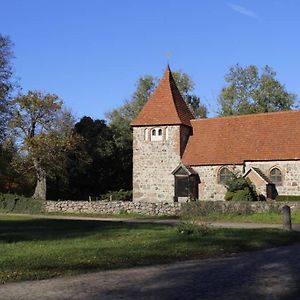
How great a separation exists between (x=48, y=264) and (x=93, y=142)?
163 ft

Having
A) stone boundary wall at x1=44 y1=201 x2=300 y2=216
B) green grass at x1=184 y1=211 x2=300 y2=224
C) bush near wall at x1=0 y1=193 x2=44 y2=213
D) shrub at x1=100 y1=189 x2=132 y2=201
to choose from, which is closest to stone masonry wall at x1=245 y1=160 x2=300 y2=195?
stone boundary wall at x1=44 y1=201 x2=300 y2=216

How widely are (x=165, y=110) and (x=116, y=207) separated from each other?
12.9 m

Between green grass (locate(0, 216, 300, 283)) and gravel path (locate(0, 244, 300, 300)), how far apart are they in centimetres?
90

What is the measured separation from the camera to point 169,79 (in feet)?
167

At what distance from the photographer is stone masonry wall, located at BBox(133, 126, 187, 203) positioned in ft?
155

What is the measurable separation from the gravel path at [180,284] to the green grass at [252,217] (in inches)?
662

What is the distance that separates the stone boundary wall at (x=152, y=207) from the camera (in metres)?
32.4

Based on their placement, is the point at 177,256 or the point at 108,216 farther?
the point at 108,216

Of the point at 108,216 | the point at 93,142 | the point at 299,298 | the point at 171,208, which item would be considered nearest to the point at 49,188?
the point at 93,142

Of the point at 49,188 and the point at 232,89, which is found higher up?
the point at 232,89

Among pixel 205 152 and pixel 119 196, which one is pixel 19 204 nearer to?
pixel 119 196

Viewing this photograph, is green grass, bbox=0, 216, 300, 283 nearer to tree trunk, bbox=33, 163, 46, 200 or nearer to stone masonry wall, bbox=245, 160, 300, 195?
stone masonry wall, bbox=245, 160, 300, 195

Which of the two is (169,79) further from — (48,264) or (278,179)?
(48,264)

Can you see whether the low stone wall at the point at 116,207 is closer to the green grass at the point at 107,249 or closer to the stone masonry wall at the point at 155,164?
the stone masonry wall at the point at 155,164
